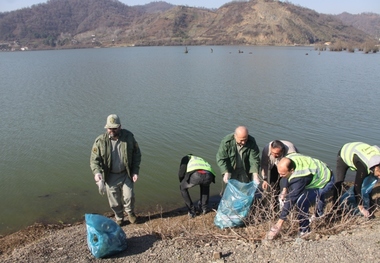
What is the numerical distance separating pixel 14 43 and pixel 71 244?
171 meters

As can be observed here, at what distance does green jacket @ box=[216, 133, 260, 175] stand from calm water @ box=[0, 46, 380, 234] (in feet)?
6.70

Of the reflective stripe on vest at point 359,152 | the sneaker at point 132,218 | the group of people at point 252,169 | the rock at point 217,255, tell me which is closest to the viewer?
the rock at point 217,255

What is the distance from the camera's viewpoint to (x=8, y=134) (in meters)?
11.8

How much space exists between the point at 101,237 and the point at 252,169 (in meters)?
2.57

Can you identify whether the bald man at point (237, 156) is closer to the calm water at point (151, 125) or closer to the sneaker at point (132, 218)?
the sneaker at point (132, 218)

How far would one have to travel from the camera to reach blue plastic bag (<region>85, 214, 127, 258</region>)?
4137 millimetres

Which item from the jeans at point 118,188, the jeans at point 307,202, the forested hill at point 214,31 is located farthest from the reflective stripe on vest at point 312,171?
the forested hill at point 214,31

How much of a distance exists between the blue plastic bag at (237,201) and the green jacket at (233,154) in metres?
0.42

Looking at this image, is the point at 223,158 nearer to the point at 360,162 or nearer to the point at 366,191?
the point at 360,162

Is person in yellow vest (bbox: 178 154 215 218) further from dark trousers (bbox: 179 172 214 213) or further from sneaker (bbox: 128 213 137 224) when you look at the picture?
sneaker (bbox: 128 213 137 224)

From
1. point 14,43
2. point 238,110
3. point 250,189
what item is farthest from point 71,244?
point 14,43

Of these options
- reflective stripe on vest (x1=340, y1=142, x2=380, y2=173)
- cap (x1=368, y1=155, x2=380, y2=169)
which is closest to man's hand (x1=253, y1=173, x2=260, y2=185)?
reflective stripe on vest (x1=340, y1=142, x2=380, y2=173)

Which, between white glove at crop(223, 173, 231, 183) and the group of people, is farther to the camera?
white glove at crop(223, 173, 231, 183)

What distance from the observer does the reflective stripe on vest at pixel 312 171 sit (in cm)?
413
